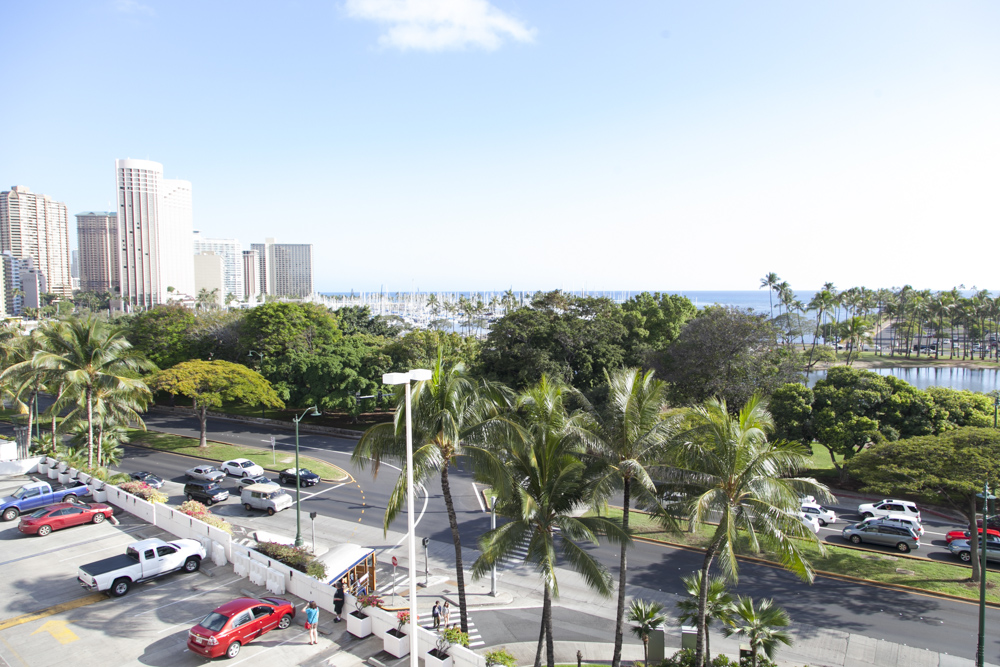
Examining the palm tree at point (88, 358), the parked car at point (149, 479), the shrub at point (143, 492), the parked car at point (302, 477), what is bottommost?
the parked car at point (302, 477)

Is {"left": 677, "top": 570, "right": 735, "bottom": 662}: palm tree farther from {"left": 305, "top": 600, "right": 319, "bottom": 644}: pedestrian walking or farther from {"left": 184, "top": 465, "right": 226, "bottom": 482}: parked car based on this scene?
{"left": 184, "top": 465, "right": 226, "bottom": 482}: parked car

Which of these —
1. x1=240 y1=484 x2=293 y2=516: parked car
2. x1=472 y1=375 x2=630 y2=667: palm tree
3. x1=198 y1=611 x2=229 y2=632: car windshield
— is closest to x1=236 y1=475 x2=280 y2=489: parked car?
x1=240 y1=484 x2=293 y2=516: parked car

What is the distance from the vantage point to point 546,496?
1612 centimetres

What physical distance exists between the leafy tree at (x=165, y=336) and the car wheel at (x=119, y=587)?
151 ft

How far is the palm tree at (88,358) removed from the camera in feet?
100

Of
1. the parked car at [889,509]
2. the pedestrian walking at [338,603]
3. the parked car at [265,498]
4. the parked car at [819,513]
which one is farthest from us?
the parked car at [265,498]

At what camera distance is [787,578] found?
25125 mm

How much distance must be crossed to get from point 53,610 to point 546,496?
1597 centimetres

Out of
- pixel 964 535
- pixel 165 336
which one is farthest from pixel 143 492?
pixel 165 336

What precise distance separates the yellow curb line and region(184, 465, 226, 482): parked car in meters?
17.2

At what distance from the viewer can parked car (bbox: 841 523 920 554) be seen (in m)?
27.7

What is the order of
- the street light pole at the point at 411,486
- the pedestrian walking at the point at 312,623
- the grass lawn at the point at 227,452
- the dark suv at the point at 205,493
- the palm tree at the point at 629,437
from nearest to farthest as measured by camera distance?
the street light pole at the point at 411,486
the pedestrian walking at the point at 312,623
the palm tree at the point at 629,437
the dark suv at the point at 205,493
the grass lawn at the point at 227,452

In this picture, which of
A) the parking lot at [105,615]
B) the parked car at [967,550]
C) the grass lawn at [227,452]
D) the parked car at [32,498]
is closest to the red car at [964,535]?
the parked car at [967,550]

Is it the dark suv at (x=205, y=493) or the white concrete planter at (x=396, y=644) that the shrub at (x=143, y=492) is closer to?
the dark suv at (x=205, y=493)
